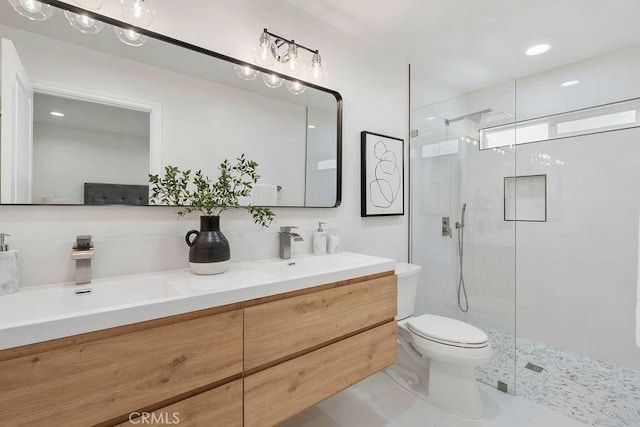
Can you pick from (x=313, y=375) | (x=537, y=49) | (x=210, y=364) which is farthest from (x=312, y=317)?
(x=537, y=49)

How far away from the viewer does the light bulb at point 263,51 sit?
1611 millimetres

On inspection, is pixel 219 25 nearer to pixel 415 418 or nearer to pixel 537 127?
pixel 415 418

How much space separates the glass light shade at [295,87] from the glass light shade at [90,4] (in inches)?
34.8

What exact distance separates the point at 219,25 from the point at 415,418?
7.81ft

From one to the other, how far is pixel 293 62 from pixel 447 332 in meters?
1.83

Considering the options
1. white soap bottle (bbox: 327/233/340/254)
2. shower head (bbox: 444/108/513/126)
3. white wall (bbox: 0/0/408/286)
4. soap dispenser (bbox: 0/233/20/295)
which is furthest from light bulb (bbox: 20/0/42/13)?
shower head (bbox: 444/108/513/126)

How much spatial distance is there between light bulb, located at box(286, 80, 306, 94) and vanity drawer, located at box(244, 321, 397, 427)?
1370 mm

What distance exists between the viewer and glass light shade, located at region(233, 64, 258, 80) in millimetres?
1583

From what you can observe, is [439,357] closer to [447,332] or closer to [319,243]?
[447,332]

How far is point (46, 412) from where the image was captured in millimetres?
749

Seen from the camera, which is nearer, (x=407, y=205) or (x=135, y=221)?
(x=135, y=221)

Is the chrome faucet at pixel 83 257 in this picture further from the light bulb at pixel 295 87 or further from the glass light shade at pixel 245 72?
the light bulb at pixel 295 87

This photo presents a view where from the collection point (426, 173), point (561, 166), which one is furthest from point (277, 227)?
point (561, 166)

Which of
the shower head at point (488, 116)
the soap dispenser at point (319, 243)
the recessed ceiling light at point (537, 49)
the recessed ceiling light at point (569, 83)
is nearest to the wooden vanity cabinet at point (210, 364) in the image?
the soap dispenser at point (319, 243)
